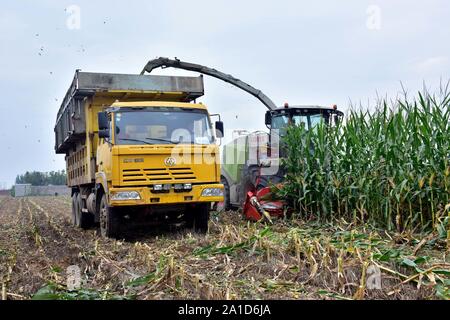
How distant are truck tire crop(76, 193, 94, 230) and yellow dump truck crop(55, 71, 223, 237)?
5.85 feet

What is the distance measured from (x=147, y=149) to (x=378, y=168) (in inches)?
149

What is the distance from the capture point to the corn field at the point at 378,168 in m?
7.43

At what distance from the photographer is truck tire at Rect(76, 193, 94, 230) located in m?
11.7

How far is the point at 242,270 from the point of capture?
5.17 m

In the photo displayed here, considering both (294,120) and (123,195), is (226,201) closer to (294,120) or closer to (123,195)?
(294,120)

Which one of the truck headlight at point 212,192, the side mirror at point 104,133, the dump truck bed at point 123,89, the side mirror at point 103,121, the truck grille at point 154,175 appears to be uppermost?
the dump truck bed at point 123,89

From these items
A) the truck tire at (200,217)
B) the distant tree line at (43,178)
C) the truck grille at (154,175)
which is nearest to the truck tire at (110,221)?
the truck grille at (154,175)

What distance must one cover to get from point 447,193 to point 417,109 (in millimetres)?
1407

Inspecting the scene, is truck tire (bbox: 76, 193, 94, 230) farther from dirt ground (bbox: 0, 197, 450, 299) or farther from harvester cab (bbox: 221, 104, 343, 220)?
dirt ground (bbox: 0, 197, 450, 299)

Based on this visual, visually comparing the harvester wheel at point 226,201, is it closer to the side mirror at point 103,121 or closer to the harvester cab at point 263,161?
the harvester cab at point 263,161

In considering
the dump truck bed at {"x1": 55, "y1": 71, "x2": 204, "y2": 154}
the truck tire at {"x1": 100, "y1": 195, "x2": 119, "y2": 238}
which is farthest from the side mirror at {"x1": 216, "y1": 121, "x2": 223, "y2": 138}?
the truck tire at {"x1": 100, "y1": 195, "x2": 119, "y2": 238}

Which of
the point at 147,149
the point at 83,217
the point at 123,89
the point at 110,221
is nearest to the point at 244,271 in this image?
the point at 147,149

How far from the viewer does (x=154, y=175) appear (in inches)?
325
